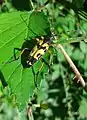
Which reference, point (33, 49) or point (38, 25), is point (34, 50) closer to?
point (33, 49)

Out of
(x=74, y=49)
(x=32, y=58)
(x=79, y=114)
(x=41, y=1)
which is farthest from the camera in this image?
(x=74, y=49)

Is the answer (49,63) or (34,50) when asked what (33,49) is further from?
(49,63)

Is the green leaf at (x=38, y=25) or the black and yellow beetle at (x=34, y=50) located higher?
the green leaf at (x=38, y=25)

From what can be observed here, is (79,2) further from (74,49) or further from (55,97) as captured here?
(55,97)

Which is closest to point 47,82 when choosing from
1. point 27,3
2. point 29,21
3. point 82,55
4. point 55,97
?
point 55,97

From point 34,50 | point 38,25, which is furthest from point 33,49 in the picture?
point 38,25

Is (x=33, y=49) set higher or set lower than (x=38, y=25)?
lower

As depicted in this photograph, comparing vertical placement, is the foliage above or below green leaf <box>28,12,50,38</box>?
below

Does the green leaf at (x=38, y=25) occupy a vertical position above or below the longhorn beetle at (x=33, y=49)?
above
